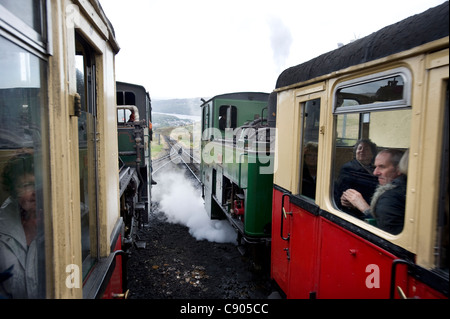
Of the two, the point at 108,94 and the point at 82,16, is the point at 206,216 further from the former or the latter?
the point at 82,16

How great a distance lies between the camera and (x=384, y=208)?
6.40ft

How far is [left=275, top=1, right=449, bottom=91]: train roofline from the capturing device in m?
1.50

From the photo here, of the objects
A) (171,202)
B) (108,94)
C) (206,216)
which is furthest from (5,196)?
(171,202)

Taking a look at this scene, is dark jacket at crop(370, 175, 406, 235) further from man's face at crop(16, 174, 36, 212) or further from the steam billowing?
the steam billowing

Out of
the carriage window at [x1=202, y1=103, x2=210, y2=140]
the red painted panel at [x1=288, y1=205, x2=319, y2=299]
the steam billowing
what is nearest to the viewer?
the red painted panel at [x1=288, y1=205, x2=319, y2=299]

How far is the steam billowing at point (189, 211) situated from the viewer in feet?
20.0

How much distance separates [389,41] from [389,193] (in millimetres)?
972

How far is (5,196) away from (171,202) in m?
6.49

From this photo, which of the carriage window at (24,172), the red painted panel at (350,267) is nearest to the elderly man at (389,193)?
the red painted panel at (350,267)

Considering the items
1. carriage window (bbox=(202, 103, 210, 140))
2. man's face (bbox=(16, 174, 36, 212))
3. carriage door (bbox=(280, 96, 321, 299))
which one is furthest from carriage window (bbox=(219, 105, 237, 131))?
man's face (bbox=(16, 174, 36, 212))

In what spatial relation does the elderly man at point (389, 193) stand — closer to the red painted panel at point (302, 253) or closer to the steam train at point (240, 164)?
the red painted panel at point (302, 253)

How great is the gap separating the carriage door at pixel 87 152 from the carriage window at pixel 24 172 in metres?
0.33

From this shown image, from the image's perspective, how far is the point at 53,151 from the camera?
1.40 meters

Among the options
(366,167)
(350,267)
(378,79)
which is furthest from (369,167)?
(350,267)
